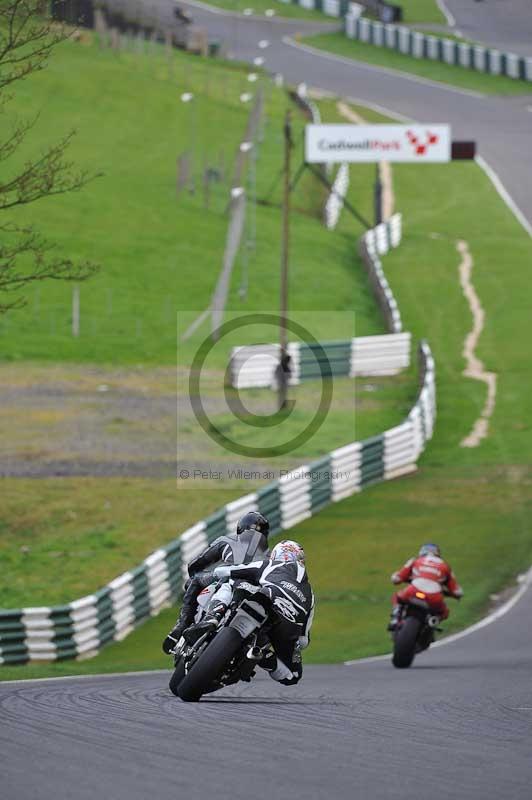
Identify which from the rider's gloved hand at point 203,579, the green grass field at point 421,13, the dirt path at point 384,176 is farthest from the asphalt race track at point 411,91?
the rider's gloved hand at point 203,579

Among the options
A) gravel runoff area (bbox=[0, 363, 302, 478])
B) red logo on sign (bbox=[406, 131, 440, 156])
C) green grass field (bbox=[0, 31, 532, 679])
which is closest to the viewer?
green grass field (bbox=[0, 31, 532, 679])

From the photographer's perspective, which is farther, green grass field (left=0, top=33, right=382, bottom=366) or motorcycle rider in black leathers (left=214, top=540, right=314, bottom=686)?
green grass field (left=0, top=33, right=382, bottom=366)

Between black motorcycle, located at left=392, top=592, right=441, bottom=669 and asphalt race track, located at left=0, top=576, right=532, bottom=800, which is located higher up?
asphalt race track, located at left=0, top=576, right=532, bottom=800

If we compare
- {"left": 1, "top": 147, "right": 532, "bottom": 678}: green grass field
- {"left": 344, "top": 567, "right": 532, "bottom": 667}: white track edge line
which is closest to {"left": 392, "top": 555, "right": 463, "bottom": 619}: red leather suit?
{"left": 344, "top": 567, "right": 532, "bottom": 667}: white track edge line

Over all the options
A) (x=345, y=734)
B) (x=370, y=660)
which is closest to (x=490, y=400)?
(x=370, y=660)

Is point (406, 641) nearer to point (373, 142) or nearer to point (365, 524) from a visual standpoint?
point (365, 524)

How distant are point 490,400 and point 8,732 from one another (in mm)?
27588

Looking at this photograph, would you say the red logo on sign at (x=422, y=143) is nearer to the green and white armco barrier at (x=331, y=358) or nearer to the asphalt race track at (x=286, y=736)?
the green and white armco barrier at (x=331, y=358)

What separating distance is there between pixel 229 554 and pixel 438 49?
244 feet

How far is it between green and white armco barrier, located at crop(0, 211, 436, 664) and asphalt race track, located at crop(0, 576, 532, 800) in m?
4.66

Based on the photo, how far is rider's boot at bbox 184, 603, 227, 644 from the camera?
11.7 metres

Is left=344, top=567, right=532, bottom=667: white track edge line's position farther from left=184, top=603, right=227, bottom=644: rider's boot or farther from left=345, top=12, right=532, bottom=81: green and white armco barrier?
left=345, top=12, right=532, bottom=81: green and white armco barrier

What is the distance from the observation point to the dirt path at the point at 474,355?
33938 millimetres

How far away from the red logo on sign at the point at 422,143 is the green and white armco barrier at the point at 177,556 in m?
22.5
